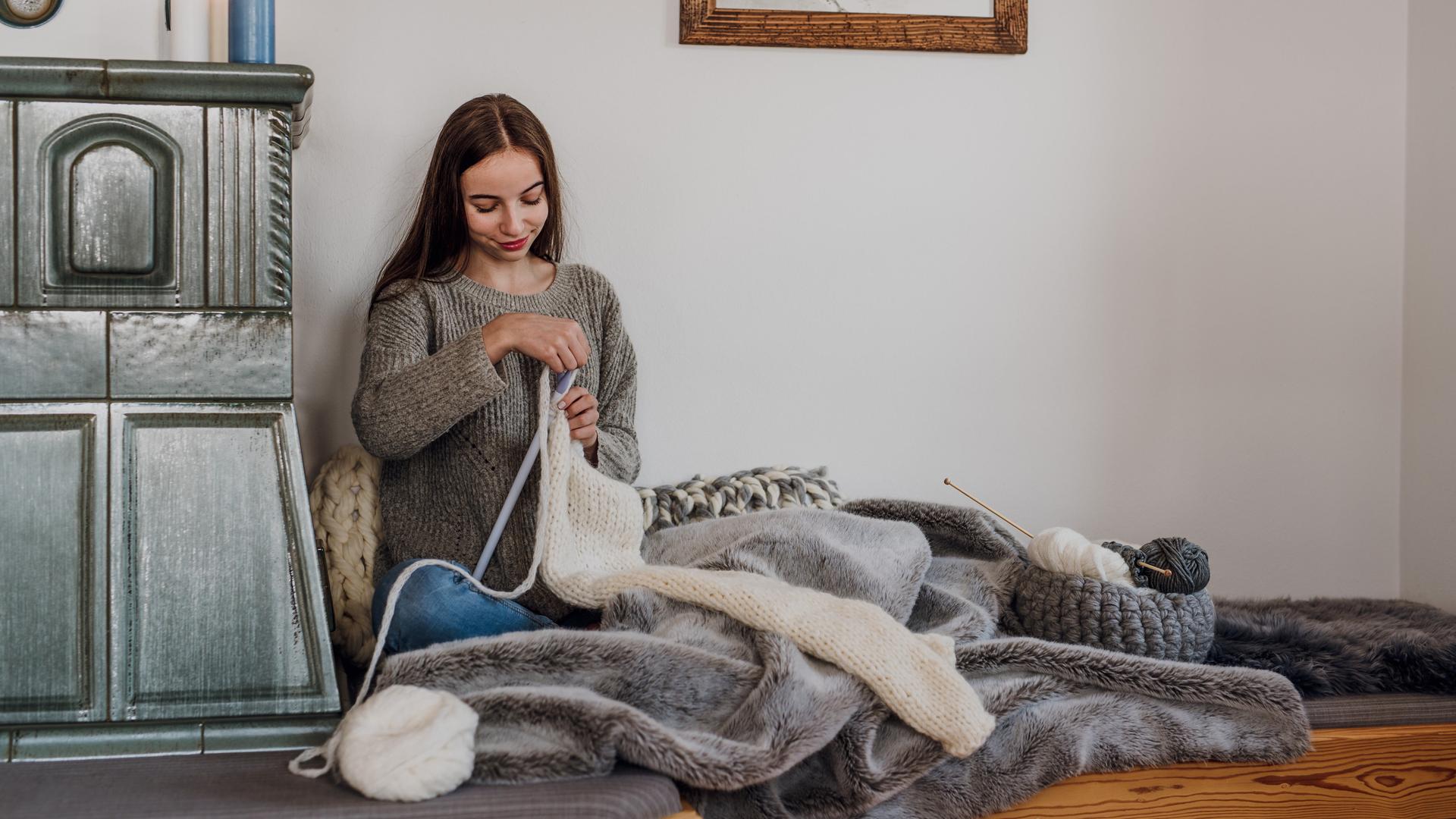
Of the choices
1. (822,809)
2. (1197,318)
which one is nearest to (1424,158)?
(1197,318)

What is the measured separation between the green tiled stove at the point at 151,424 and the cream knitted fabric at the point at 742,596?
0.93 feet

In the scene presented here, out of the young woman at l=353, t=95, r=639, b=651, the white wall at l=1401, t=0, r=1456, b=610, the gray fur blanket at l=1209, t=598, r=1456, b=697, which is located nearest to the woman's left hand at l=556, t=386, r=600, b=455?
the young woman at l=353, t=95, r=639, b=651

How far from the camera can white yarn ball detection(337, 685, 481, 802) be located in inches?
38.6

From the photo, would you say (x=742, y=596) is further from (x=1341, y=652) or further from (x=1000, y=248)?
(x=1000, y=248)

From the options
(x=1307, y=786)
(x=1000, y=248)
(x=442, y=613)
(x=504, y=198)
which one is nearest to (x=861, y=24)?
(x=1000, y=248)

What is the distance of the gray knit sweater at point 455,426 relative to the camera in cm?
139

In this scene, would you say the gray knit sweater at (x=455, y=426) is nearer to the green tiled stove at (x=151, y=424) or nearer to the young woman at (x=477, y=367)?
the young woman at (x=477, y=367)

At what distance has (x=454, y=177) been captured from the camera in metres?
1.55

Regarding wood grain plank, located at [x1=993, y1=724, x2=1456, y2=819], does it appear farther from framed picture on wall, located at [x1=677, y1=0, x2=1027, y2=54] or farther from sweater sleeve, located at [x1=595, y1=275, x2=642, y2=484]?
framed picture on wall, located at [x1=677, y1=0, x2=1027, y2=54]

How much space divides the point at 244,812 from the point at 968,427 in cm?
120

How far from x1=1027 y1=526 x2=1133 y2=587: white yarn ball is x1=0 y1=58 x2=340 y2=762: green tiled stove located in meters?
0.84

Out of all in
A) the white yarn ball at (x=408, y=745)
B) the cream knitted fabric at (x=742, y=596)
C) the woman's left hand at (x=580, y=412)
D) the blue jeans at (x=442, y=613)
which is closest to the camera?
the white yarn ball at (x=408, y=745)

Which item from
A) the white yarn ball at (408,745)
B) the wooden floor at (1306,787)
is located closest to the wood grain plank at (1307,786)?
the wooden floor at (1306,787)

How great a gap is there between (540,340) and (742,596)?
39 cm
